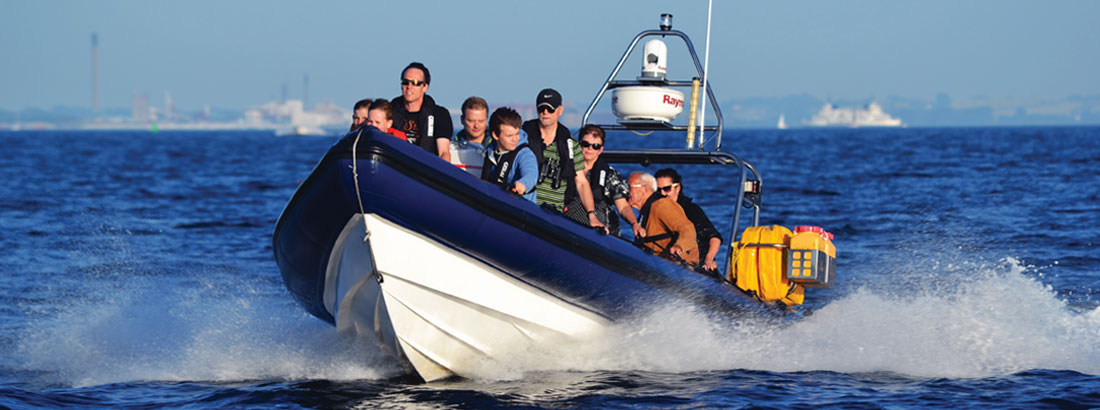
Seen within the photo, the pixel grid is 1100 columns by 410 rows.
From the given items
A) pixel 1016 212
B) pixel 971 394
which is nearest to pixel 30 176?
pixel 1016 212

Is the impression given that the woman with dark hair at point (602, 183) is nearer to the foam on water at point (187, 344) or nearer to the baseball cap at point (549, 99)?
the baseball cap at point (549, 99)

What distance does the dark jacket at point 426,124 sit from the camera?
6309 millimetres

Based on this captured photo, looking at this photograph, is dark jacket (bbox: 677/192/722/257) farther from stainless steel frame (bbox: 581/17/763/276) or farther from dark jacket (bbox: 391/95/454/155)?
dark jacket (bbox: 391/95/454/155)

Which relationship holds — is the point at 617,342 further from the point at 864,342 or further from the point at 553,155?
the point at 864,342

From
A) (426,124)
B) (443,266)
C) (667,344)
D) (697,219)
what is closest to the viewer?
(443,266)

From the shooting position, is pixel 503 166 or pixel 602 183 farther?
pixel 602 183

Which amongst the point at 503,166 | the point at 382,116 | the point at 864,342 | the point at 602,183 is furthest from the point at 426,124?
the point at 864,342

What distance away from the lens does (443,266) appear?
585cm

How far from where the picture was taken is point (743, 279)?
7.42 metres

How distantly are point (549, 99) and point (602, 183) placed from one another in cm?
87

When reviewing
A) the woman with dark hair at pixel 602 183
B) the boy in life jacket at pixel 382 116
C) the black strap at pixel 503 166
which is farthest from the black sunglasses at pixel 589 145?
the boy in life jacket at pixel 382 116

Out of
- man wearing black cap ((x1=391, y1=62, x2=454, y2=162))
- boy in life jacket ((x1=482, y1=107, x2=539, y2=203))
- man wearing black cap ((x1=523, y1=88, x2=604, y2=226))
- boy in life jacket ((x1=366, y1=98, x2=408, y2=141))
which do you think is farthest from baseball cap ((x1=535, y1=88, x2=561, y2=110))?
boy in life jacket ((x1=366, y1=98, x2=408, y2=141))

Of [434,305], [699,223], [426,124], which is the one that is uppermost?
[426,124]

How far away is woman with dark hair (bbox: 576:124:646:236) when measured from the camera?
6.69 meters
